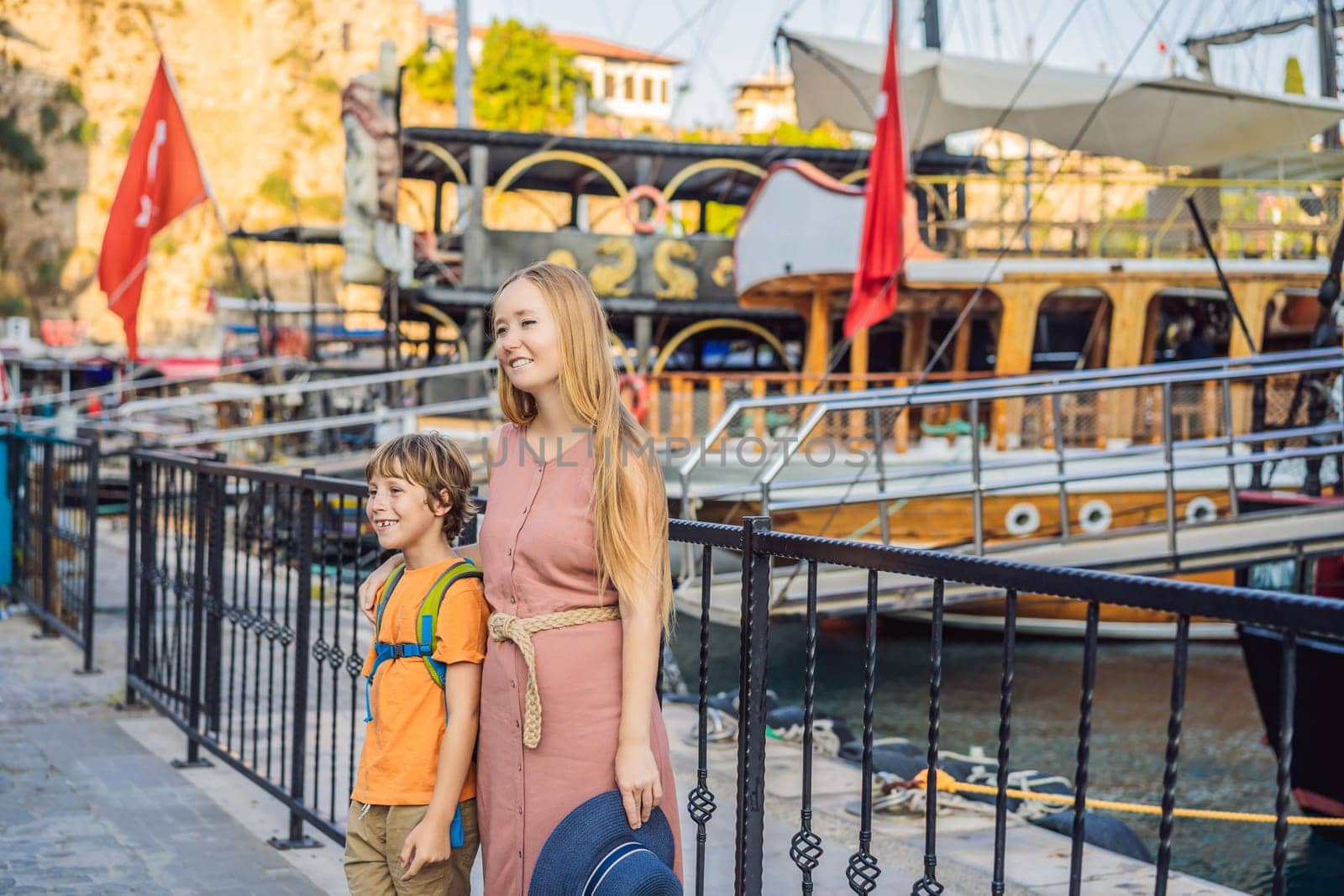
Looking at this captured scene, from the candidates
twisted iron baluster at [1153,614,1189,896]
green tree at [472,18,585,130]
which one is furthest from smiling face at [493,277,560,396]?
green tree at [472,18,585,130]

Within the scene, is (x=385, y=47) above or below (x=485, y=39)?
below

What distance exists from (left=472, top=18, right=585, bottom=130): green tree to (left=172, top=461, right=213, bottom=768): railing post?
64932 mm

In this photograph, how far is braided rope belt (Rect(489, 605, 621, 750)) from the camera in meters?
2.52

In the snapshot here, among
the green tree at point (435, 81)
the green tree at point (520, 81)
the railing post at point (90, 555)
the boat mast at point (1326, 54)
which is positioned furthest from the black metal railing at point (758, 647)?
the green tree at point (435, 81)

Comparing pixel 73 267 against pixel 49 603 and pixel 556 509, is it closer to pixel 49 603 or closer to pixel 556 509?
pixel 49 603

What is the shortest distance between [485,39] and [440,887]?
73477mm

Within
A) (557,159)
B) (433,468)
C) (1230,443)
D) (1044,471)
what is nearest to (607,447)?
(433,468)

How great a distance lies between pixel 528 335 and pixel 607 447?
27 cm

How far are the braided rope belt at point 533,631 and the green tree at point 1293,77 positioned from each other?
19328 millimetres

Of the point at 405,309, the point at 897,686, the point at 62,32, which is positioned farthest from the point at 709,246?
the point at 62,32

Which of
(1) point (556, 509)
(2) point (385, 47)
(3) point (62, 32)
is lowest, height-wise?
(1) point (556, 509)

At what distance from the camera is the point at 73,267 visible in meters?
63.8

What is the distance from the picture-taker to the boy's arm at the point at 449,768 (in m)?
2.72

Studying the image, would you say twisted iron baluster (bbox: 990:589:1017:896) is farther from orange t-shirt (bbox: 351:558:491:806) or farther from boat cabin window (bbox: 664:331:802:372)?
boat cabin window (bbox: 664:331:802:372)
